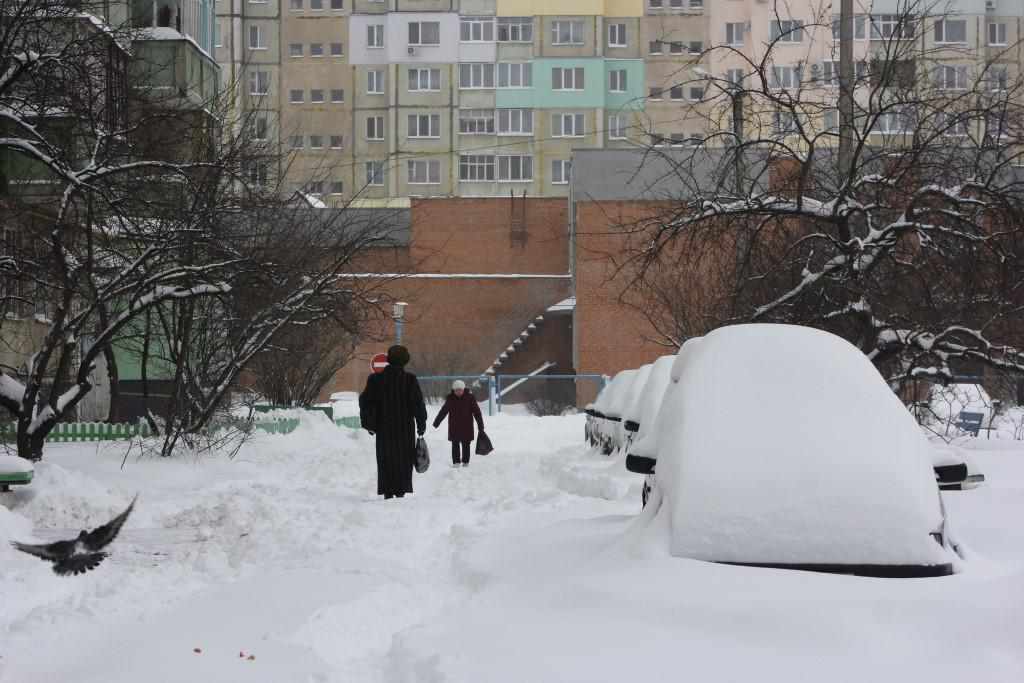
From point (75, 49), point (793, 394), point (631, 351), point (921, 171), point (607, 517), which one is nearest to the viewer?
point (793, 394)

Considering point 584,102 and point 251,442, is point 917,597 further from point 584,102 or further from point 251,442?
point 584,102

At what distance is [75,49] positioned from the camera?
46.0 feet

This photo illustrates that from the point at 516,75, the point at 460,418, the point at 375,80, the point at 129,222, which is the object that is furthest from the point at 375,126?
the point at 129,222

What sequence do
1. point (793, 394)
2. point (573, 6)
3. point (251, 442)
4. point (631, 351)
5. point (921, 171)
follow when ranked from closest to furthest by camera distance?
point (793, 394)
point (921, 171)
point (251, 442)
point (631, 351)
point (573, 6)

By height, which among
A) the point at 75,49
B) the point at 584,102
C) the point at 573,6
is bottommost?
the point at 75,49

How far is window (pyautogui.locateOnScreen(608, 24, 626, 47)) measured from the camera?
79.1 m

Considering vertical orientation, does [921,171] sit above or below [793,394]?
above

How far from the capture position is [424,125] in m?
78.6

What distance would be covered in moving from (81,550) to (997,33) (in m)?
78.6

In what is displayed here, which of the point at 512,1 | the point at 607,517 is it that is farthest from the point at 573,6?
the point at 607,517

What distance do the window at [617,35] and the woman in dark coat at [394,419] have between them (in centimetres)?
6589

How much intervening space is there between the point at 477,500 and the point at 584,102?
214 ft

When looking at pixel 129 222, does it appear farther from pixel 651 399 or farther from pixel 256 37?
pixel 256 37

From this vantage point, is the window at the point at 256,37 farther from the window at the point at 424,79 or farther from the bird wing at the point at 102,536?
the bird wing at the point at 102,536
